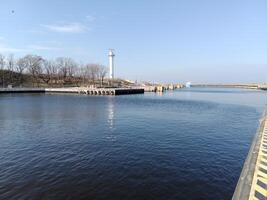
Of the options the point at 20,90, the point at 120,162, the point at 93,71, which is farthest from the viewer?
the point at 93,71

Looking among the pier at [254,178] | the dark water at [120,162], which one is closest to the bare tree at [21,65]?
the dark water at [120,162]

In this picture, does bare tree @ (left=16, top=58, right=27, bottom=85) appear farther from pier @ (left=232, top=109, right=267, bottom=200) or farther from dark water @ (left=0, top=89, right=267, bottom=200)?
pier @ (left=232, top=109, right=267, bottom=200)

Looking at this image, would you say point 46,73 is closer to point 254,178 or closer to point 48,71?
point 48,71

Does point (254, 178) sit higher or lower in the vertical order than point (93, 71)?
lower

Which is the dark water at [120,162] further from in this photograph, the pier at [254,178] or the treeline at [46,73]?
the treeline at [46,73]

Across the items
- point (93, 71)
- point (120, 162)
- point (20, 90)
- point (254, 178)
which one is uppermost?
point (93, 71)

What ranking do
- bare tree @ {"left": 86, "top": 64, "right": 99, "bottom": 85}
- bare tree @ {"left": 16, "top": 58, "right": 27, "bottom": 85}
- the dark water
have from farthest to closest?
1. bare tree @ {"left": 86, "top": 64, "right": 99, "bottom": 85}
2. bare tree @ {"left": 16, "top": 58, "right": 27, "bottom": 85}
3. the dark water

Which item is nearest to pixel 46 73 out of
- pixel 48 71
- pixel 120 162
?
pixel 48 71

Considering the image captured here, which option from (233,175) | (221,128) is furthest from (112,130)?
(233,175)

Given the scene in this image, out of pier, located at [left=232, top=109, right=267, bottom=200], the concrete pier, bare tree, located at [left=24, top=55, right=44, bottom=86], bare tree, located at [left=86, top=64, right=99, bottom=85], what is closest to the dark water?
pier, located at [left=232, top=109, right=267, bottom=200]

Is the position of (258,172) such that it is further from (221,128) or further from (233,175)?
(221,128)

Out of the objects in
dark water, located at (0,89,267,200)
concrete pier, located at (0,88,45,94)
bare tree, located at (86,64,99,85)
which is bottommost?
dark water, located at (0,89,267,200)

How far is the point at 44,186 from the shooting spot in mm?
14141

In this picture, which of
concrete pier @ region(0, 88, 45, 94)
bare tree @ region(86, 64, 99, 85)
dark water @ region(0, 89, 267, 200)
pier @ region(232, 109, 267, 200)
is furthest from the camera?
bare tree @ region(86, 64, 99, 85)
